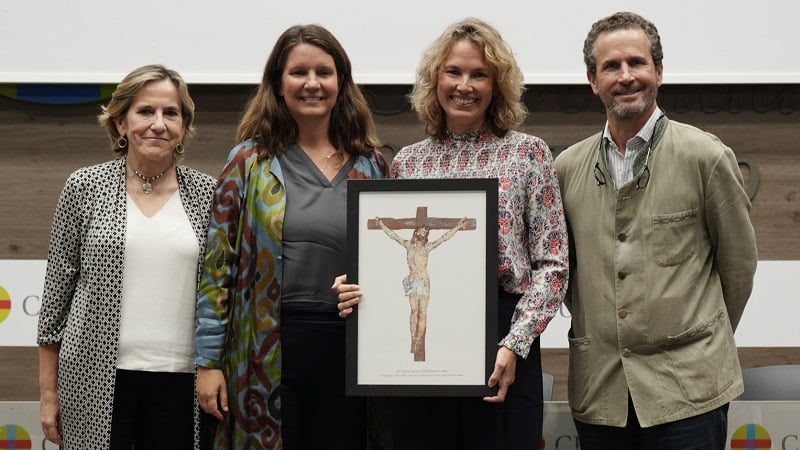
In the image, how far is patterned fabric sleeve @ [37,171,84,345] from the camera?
2.29 metres


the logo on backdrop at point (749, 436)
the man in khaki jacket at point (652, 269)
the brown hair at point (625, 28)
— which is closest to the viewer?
the man in khaki jacket at point (652, 269)

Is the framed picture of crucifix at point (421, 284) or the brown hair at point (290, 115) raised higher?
the brown hair at point (290, 115)

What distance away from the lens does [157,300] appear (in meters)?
2.24

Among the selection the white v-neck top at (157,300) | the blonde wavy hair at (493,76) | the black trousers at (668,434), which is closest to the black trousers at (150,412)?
the white v-neck top at (157,300)

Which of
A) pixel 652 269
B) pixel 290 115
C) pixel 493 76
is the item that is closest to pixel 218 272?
pixel 290 115

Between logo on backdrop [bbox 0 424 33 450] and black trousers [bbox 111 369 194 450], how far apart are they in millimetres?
526

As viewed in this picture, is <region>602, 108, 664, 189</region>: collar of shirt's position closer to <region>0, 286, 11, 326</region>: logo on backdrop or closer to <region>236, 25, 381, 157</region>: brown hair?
<region>236, 25, 381, 157</region>: brown hair

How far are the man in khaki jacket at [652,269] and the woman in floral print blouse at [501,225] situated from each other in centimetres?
16

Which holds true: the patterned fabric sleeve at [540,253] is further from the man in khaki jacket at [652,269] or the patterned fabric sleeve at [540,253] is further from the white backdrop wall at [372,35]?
the white backdrop wall at [372,35]

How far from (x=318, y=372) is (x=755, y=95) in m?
2.31

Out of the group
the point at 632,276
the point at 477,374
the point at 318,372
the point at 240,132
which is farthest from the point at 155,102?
the point at 632,276

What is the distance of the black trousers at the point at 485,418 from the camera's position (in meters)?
2.04

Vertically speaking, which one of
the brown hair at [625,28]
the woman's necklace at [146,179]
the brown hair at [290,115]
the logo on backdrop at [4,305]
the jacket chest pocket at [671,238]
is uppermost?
the brown hair at [625,28]

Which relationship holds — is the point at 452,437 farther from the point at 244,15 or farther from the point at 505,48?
the point at 244,15
